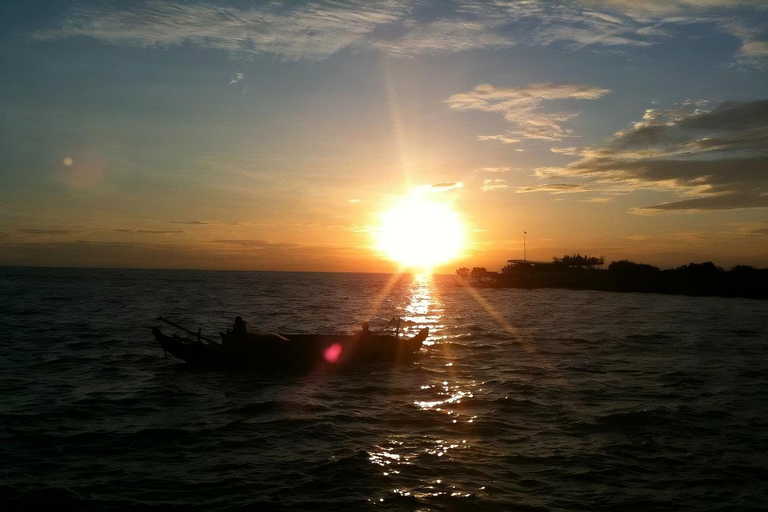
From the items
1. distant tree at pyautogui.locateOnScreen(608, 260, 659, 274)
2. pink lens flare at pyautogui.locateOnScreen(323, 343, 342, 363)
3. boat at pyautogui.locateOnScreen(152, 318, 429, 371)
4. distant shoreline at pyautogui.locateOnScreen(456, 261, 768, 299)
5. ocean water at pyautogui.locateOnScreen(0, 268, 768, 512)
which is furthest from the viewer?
distant tree at pyautogui.locateOnScreen(608, 260, 659, 274)

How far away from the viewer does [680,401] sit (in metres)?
20.2

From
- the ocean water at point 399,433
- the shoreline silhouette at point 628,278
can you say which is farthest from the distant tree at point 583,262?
the ocean water at point 399,433

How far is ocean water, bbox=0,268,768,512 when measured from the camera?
12.2 meters

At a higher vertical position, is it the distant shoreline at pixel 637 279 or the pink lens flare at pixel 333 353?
the distant shoreline at pixel 637 279

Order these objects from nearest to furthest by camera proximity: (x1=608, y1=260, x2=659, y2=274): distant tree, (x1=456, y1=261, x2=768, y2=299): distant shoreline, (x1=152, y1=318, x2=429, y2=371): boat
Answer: (x1=152, y1=318, x2=429, y2=371): boat < (x1=456, y1=261, x2=768, y2=299): distant shoreline < (x1=608, y1=260, x2=659, y2=274): distant tree

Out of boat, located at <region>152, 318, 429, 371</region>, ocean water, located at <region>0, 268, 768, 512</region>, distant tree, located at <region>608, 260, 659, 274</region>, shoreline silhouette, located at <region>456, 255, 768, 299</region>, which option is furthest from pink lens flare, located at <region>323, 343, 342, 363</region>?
distant tree, located at <region>608, 260, 659, 274</region>

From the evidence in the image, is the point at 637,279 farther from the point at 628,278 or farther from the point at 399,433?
the point at 399,433

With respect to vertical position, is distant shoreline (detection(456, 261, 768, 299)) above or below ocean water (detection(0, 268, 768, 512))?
above

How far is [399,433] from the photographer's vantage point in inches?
658

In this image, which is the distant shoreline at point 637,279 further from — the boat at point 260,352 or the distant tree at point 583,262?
the boat at point 260,352

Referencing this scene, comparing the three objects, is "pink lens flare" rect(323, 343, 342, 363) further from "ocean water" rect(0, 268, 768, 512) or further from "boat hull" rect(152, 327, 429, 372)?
"ocean water" rect(0, 268, 768, 512)

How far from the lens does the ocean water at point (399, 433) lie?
12.2 m

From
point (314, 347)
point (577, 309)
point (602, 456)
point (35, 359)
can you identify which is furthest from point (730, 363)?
point (577, 309)

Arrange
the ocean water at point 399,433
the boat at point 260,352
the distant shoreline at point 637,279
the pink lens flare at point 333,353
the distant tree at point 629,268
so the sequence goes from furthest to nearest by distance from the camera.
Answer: the distant tree at point 629,268
the distant shoreline at point 637,279
the pink lens flare at point 333,353
the boat at point 260,352
the ocean water at point 399,433
